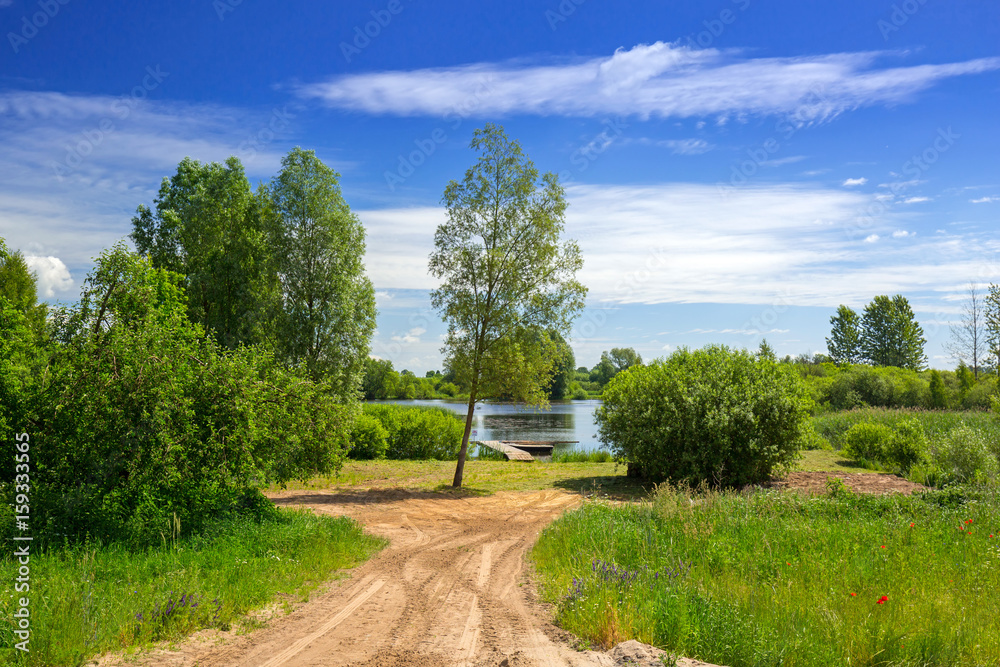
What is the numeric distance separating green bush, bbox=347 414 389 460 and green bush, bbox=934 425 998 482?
70.4 ft

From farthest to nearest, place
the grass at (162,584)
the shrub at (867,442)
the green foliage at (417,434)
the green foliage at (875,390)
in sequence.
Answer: the green foliage at (875,390) < the green foliage at (417,434) < the shrub at (867,442) < the grass at (162,584)

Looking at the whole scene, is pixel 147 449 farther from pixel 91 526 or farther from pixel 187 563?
pixel 187 563

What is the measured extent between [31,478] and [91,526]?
56.5 inches

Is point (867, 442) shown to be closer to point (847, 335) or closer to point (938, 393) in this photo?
point (938, 393)

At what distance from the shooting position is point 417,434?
29.1 metres

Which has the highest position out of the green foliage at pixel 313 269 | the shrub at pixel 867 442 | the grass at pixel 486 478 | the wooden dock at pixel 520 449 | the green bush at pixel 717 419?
the green foliage at pixel 313 269

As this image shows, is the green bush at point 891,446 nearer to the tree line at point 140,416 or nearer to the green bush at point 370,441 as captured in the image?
the tree line at point 140,416

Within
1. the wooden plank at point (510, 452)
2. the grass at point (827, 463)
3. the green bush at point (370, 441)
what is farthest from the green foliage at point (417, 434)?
the grass at point (827, 463)

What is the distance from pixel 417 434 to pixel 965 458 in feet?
70.9

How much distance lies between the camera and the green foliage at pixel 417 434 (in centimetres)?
2892

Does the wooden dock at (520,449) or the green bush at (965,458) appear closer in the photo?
the green bush at (965,458)

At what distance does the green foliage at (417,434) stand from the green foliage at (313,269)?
8.45 metres

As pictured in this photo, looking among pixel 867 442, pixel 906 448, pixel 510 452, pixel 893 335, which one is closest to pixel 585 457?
pixel 510 452

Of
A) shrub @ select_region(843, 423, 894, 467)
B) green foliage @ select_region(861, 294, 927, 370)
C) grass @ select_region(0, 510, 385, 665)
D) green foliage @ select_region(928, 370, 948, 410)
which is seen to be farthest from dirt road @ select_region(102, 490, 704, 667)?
green foliage @ select_region(861, 294, 927, 370)
